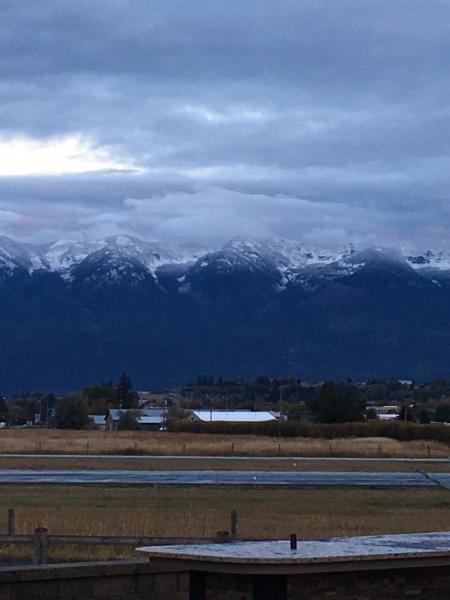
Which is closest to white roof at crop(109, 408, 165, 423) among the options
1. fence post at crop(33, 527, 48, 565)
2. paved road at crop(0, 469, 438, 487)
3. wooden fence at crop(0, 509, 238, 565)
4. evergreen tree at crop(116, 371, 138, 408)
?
evergreen tree at crop(116, 371, 138, 408)

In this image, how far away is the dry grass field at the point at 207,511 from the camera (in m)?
27.4

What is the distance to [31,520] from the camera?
98.6 ft

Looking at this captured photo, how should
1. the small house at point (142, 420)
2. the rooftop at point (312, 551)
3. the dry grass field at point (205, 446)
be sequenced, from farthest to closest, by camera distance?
the small house at point (142, 420)
the dry grass field at point (205, 446)
the rooftop at point (312, 551)

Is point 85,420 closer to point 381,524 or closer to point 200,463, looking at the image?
point 200,463

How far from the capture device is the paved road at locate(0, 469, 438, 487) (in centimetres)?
4666

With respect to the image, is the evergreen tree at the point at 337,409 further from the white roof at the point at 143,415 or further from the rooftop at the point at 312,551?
the rooftop at the point at 312,551

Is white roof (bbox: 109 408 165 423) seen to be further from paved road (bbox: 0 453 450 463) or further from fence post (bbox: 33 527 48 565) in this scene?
fence post (bbox: 33 527 48 565)

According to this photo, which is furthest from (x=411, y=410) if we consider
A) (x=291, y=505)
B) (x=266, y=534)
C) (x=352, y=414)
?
(x=266, y=534)

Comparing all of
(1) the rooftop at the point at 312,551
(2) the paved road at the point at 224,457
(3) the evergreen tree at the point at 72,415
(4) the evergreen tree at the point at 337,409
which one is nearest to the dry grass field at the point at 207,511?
(1) the rooftop at the point at 312,551

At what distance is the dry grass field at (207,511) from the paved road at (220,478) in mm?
2708

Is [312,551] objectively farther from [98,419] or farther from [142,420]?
[98,419]

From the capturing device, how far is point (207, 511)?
33906 millimetres

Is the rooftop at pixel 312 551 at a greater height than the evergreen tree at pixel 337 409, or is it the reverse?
the evergreen tree at pixel 337 409

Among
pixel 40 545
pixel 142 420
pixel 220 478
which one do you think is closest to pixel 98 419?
pixel 142 420
